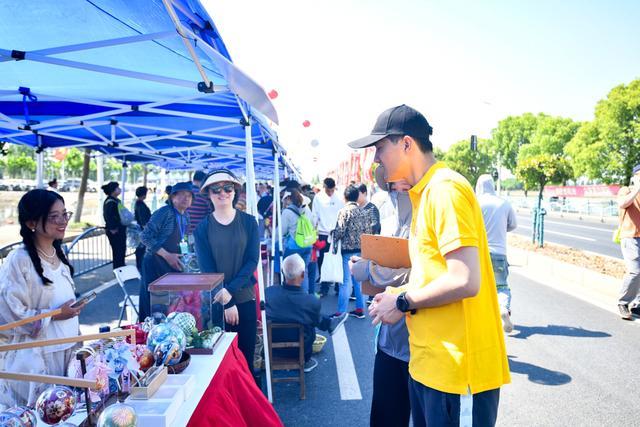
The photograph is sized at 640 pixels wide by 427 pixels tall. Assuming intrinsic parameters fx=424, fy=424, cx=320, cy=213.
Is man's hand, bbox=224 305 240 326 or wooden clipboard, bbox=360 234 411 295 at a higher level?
wooden clipboard, bbox=360 234 411 295

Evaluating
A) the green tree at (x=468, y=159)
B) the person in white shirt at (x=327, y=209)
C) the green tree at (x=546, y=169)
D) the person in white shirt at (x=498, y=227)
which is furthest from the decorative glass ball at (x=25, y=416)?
the green tree at (x=468, y=159)

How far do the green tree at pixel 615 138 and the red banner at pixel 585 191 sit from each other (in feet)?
14.1

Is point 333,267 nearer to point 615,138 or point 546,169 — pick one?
point 546,169

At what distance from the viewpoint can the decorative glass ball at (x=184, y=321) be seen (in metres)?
2.55

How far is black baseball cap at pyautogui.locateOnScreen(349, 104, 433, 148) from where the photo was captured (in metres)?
1.82

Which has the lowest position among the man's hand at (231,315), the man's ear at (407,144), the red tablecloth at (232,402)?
the red tablecloth at (232,402)

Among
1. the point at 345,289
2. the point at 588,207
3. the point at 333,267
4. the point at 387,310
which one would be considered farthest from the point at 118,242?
the point at 588,207

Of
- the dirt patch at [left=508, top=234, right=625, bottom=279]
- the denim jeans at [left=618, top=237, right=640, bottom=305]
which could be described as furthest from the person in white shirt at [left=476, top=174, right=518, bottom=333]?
the dirt patch at [left=508, top=234, right=625, bottom=279]

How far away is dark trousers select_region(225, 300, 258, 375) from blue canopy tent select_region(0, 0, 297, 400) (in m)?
0.23

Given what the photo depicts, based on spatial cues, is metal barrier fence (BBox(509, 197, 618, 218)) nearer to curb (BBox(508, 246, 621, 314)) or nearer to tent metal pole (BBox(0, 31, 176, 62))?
curb (BBox(508, 246, 621, 314))

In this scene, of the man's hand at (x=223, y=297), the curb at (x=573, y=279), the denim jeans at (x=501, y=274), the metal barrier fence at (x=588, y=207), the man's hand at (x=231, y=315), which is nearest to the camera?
the man's hand at (x=223, y=297)

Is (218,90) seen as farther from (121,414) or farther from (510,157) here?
(510,157)

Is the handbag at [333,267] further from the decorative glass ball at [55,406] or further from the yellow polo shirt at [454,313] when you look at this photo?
the decorative glass ball at [55,406]

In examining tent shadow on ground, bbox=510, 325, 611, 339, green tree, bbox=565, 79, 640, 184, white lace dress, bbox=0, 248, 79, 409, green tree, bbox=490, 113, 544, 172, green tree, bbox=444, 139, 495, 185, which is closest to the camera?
white lace dress, bbox=0, 248, 79, 409
